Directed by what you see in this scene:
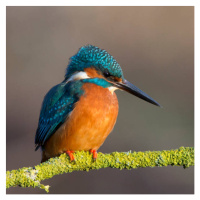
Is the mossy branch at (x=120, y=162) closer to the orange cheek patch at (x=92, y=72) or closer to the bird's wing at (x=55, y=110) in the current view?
the bird's wing at (x=55, y=110)

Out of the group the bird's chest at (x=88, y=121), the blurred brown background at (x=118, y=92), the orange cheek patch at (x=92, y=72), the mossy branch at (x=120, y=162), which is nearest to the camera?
the mossy branch at (x=120, y=162)

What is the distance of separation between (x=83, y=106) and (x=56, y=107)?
0.62 ft

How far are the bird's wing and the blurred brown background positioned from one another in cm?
127

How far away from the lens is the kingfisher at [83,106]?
6.83ft

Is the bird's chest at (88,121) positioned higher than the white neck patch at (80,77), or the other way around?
the white neck patch at (80,77)

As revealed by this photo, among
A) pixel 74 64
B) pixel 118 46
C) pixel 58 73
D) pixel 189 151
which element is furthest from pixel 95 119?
pixel 118 46

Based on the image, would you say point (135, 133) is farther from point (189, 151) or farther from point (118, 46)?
point (189, 151)

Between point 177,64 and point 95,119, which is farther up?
point 177,64

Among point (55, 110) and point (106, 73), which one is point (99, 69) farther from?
point (55, 110)

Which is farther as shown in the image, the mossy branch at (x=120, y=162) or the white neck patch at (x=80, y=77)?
the white neck patch at (x=80, y=77)

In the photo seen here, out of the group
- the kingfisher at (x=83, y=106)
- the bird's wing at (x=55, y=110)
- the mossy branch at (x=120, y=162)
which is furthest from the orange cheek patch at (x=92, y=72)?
the mossy branch at (x=120, y=162)

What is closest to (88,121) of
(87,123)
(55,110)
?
(87,123)
